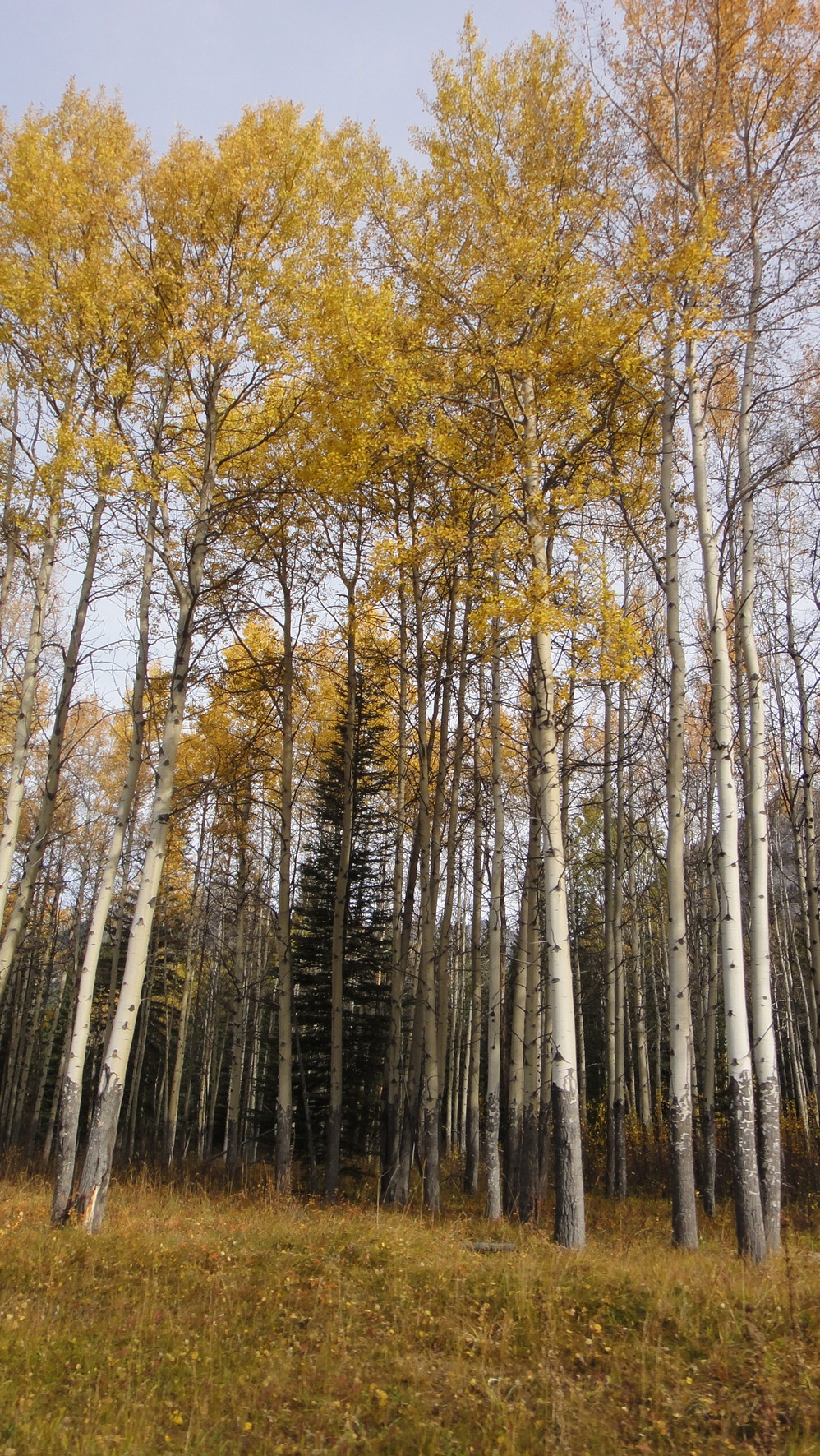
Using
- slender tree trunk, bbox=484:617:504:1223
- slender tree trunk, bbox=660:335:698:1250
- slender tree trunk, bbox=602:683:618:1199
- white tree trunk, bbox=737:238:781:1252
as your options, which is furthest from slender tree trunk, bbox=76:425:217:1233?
slender tree trunk, bbox=602:683:618:1199

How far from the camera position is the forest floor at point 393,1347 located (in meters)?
3.39

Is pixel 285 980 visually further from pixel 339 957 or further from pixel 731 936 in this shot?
pixel 731 936

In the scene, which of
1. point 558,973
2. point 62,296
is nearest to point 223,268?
point 62,296

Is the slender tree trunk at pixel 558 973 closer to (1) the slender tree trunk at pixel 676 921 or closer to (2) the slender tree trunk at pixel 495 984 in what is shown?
(1) the slender tree trunk at pixel 676 921

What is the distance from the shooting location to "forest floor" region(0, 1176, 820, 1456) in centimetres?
339

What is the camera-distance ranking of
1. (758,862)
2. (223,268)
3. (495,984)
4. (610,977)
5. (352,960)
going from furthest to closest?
1. (352,960)
2. (610,977)
3. (495,984)
4. (223,268)
5. (758,862)

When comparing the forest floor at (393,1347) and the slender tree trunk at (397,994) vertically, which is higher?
the slender tree trunk at (397,994)

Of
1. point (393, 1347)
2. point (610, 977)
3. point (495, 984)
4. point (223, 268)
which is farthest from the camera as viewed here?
point (610, 977)

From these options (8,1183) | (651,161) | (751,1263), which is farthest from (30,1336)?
(651,161)

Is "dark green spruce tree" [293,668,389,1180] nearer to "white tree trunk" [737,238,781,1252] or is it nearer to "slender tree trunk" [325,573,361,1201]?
"slender tree trunk" [325,573,361,1201]

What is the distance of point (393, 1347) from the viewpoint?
4.17 meters

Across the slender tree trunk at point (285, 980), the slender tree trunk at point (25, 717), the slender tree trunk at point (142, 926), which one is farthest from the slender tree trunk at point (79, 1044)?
the slender tree trunk at point (285, 980)

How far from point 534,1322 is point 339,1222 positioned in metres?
2.90

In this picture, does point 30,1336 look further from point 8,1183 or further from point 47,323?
point 47,323
